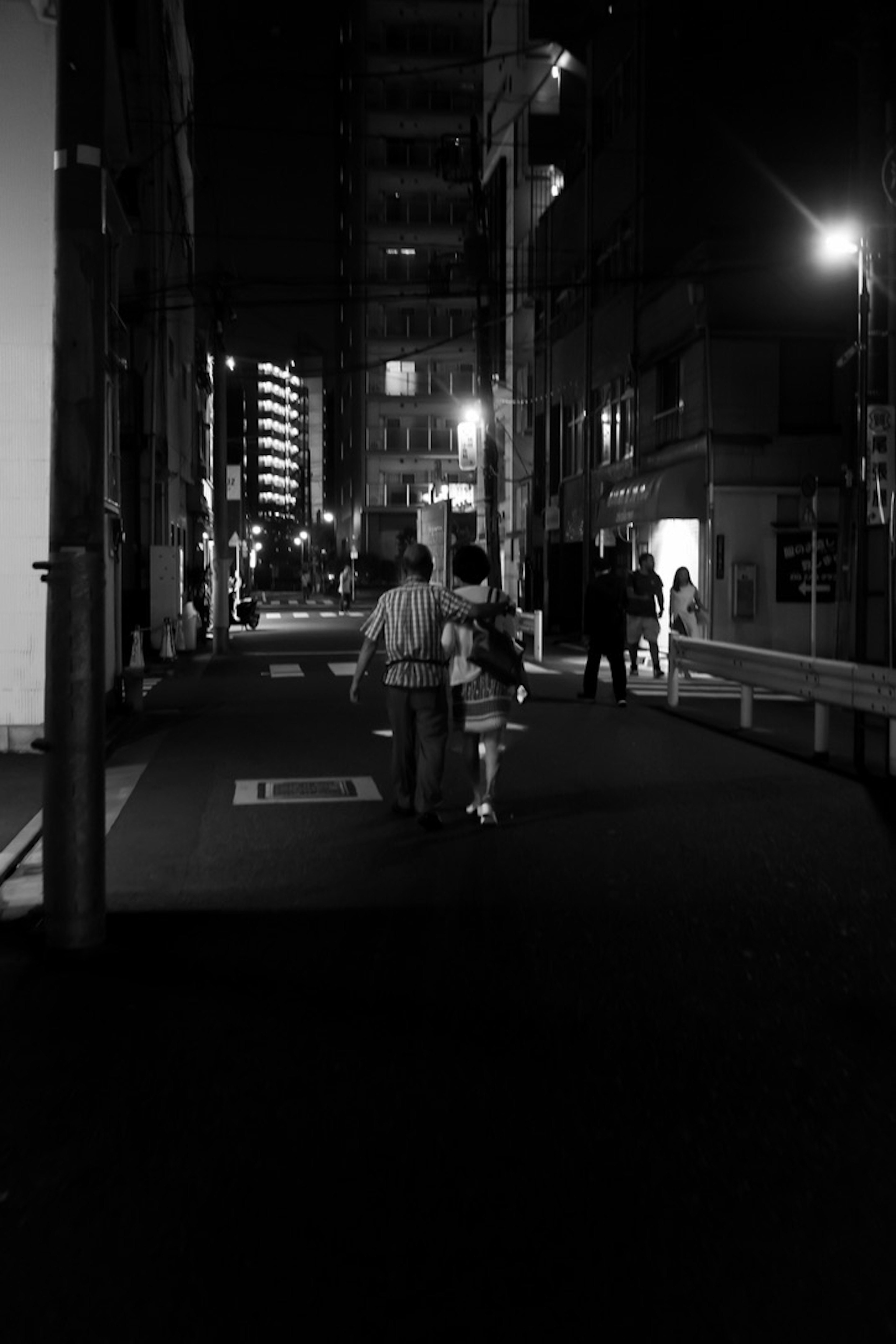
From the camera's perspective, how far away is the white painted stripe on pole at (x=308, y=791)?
12234 mm

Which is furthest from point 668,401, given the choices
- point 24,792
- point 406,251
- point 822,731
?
point 406,251

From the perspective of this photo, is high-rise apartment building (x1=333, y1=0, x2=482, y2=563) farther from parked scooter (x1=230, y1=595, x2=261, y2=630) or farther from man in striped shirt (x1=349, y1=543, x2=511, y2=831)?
man in striped shirt (x1=349, y1=543, x2=511, y2=831)

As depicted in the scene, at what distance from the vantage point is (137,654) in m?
22.0

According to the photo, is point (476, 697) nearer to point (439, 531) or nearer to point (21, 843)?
point (21, 843)

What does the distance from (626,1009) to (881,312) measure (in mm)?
11896

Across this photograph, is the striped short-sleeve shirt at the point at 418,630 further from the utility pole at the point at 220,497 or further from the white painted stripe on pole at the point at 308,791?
the utility pole at the point at 220,497

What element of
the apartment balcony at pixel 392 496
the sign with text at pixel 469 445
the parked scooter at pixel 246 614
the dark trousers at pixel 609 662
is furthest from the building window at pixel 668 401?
the apartment balcony at pixel 392 496

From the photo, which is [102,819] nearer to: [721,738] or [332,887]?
[332,887]

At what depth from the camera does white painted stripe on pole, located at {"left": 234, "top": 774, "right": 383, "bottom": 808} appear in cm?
1223

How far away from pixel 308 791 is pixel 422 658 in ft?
8.13

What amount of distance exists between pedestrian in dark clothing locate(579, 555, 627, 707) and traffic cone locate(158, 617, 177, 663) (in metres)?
12.1

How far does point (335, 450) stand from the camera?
136125mm

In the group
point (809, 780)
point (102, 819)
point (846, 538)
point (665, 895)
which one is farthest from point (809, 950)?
point (846, 538)

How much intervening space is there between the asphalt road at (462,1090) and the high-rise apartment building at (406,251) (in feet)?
290
